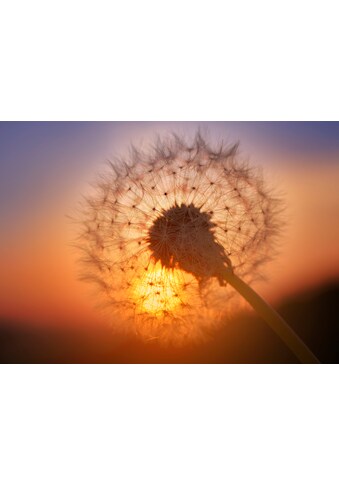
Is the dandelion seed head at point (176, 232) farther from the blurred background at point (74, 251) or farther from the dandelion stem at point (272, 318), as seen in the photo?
the blurred background at point (74, 251)

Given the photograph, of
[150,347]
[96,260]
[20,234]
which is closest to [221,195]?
[96,260]

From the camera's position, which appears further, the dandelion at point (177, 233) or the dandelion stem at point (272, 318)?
the dandelion at point (177, 233)

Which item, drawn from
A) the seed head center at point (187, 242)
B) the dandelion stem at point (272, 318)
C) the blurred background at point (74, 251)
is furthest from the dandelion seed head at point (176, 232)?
the blurred background at point (74, 251)

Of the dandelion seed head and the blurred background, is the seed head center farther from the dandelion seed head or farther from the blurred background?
the blurred background

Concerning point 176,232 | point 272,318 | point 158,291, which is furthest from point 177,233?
point 272,318

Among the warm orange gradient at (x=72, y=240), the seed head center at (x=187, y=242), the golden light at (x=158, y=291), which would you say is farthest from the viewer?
the warm orange gradient at (x=72, y=240)
